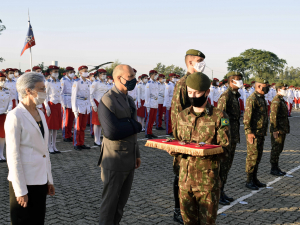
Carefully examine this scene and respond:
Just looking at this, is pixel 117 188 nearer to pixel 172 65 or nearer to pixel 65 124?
pixel 65 124

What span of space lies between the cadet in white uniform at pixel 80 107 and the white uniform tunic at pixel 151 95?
356cm

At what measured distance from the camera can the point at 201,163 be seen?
10.1ft

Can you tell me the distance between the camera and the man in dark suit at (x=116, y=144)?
3.58 m

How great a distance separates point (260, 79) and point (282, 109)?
1266 millimetres

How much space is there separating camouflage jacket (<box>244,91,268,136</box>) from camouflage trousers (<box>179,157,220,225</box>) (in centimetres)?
351

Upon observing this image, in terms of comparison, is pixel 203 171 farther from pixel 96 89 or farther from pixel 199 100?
pixel 96 89

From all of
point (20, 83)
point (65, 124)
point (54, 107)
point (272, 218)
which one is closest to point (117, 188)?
point (20, 83)

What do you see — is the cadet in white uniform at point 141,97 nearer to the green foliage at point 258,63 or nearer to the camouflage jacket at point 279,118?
the camouflage jacket at point 279,118

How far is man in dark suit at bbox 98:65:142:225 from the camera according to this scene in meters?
3.58

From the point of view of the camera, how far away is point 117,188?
12.0 ft

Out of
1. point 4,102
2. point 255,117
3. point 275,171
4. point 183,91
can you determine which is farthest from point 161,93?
point 183,91

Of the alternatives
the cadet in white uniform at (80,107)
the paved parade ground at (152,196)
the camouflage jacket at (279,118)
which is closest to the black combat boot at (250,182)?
the paved parade ground at (152,196)

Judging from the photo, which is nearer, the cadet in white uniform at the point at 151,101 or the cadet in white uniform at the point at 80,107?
the cadet in white uniform at the point at 80,107

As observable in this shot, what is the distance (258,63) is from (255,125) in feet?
324
